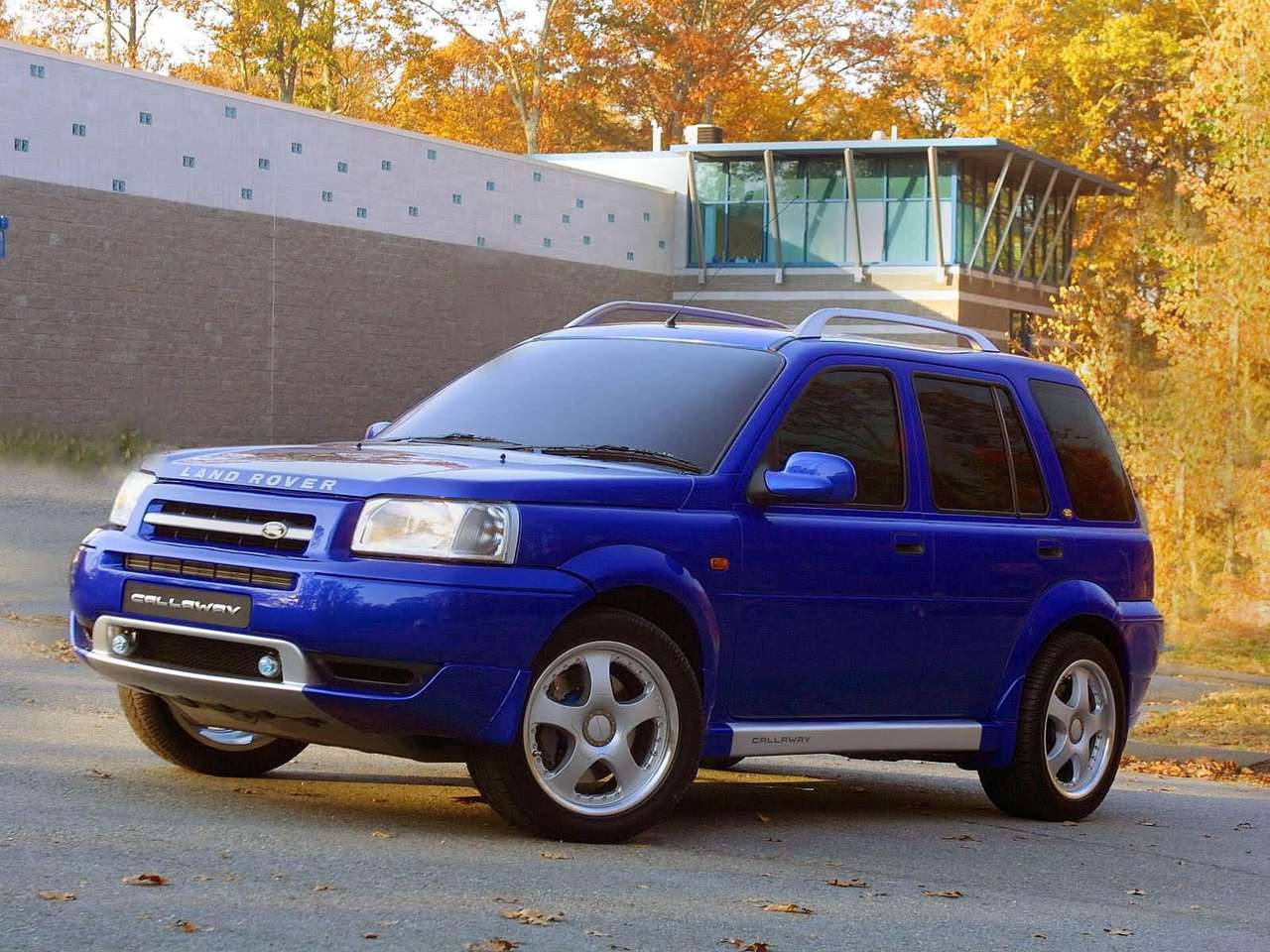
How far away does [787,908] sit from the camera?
248 inches

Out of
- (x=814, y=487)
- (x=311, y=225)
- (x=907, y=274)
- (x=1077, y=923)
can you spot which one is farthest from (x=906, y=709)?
(x=907, y=274)

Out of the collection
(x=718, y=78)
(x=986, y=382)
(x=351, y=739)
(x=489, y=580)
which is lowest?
(x=351, y=739)

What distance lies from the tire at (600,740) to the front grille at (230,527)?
913mm

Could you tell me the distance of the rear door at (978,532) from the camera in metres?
8.59

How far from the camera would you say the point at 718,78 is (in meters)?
60.8

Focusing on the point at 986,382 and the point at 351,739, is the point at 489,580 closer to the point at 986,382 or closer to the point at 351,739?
the point at 351,739

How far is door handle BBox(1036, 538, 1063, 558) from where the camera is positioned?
29.8ft

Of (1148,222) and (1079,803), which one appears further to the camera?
(1148,222)

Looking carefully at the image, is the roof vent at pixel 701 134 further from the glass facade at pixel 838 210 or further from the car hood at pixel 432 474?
the car hood at pixel 432 474

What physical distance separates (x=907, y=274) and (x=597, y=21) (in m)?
15.3

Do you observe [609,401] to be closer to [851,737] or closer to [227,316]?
[851,737]

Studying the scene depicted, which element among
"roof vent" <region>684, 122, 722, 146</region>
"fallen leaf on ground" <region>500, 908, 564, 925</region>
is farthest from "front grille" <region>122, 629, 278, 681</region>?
"roof vent" <region>684, 122, 722, 146</region>

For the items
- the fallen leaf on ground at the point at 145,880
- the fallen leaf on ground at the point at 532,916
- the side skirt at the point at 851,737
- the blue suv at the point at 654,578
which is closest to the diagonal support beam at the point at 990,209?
the blue suv at the point at 654,578

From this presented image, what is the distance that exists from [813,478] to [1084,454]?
2.53 meters
